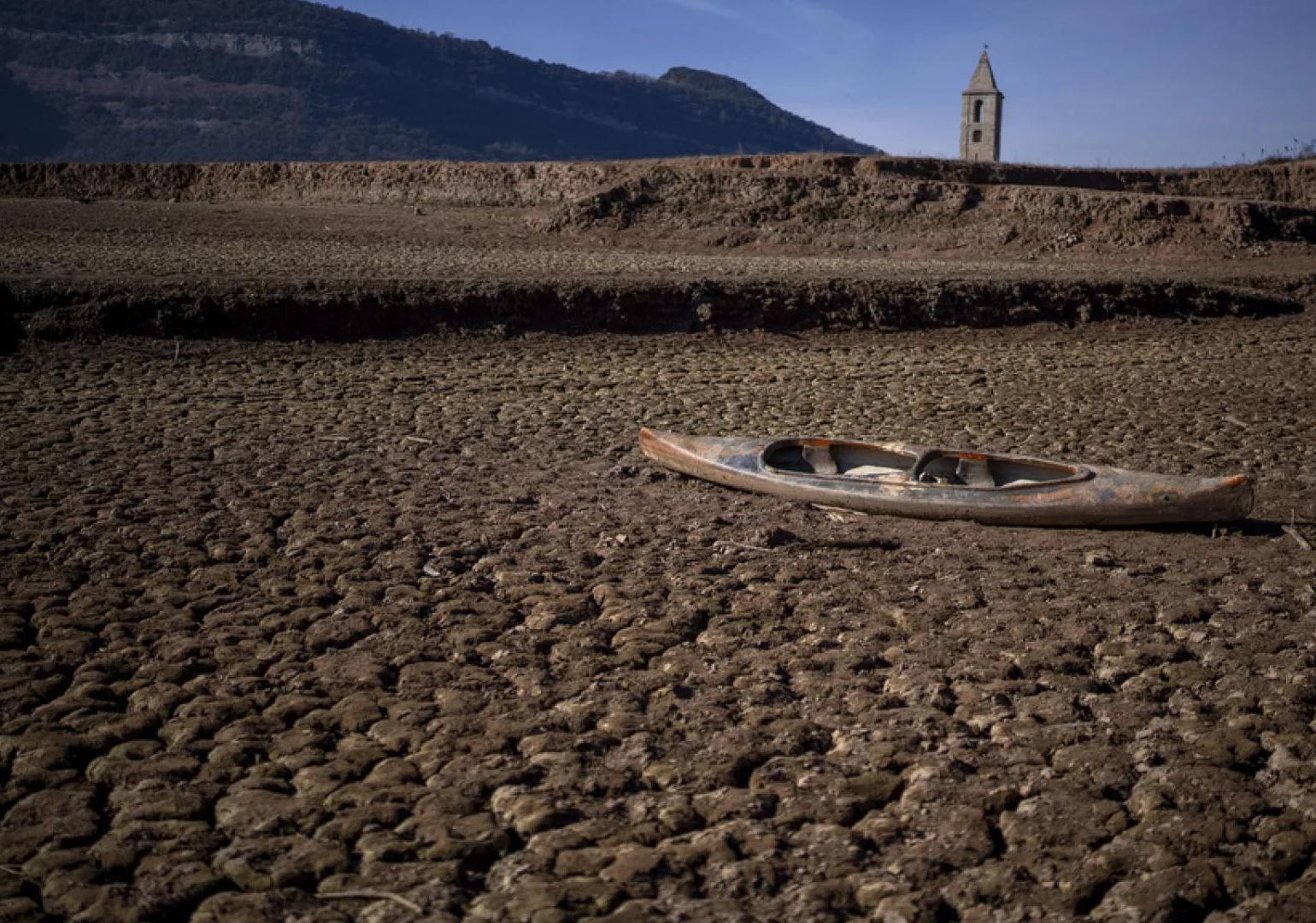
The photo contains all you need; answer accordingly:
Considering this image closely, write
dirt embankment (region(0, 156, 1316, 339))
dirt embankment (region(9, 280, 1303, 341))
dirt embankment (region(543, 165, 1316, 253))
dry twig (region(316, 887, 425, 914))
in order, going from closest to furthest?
dry twig (region(316, 887, 425, 914)) → dirt embankment (region(9, 280, 1303, 341)) → dirt embankment (region(0, 156, 1316, 339)) → dirt embankment (region(543, 165, 1316, 253))

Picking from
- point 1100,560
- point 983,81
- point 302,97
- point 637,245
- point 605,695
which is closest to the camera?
point 605,695

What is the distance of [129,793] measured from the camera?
2.68 metres

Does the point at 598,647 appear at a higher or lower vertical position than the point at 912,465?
lower

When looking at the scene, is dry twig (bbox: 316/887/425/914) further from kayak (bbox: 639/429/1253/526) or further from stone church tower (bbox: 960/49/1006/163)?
stone church tower (bbox: 960/49/1006/163)

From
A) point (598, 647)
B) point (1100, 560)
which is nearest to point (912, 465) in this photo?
point (1100, 560)

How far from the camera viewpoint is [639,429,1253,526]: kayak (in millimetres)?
4668

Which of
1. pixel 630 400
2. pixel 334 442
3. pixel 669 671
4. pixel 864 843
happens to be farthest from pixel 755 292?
pixel 864 843

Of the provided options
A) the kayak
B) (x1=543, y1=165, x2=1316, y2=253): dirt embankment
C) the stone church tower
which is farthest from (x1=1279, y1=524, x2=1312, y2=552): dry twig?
the stone church tower

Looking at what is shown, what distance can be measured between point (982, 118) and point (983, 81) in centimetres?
137

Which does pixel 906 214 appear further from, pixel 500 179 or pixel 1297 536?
pixel 1297 536

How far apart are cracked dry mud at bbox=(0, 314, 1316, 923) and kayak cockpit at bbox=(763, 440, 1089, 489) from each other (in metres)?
0.38

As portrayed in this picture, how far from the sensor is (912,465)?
216 inches

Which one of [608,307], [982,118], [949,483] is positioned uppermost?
[982,118]

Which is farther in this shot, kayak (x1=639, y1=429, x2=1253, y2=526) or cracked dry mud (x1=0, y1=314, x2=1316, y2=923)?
kayak (x1=639, y1=429, x2=1253, y2=526)
